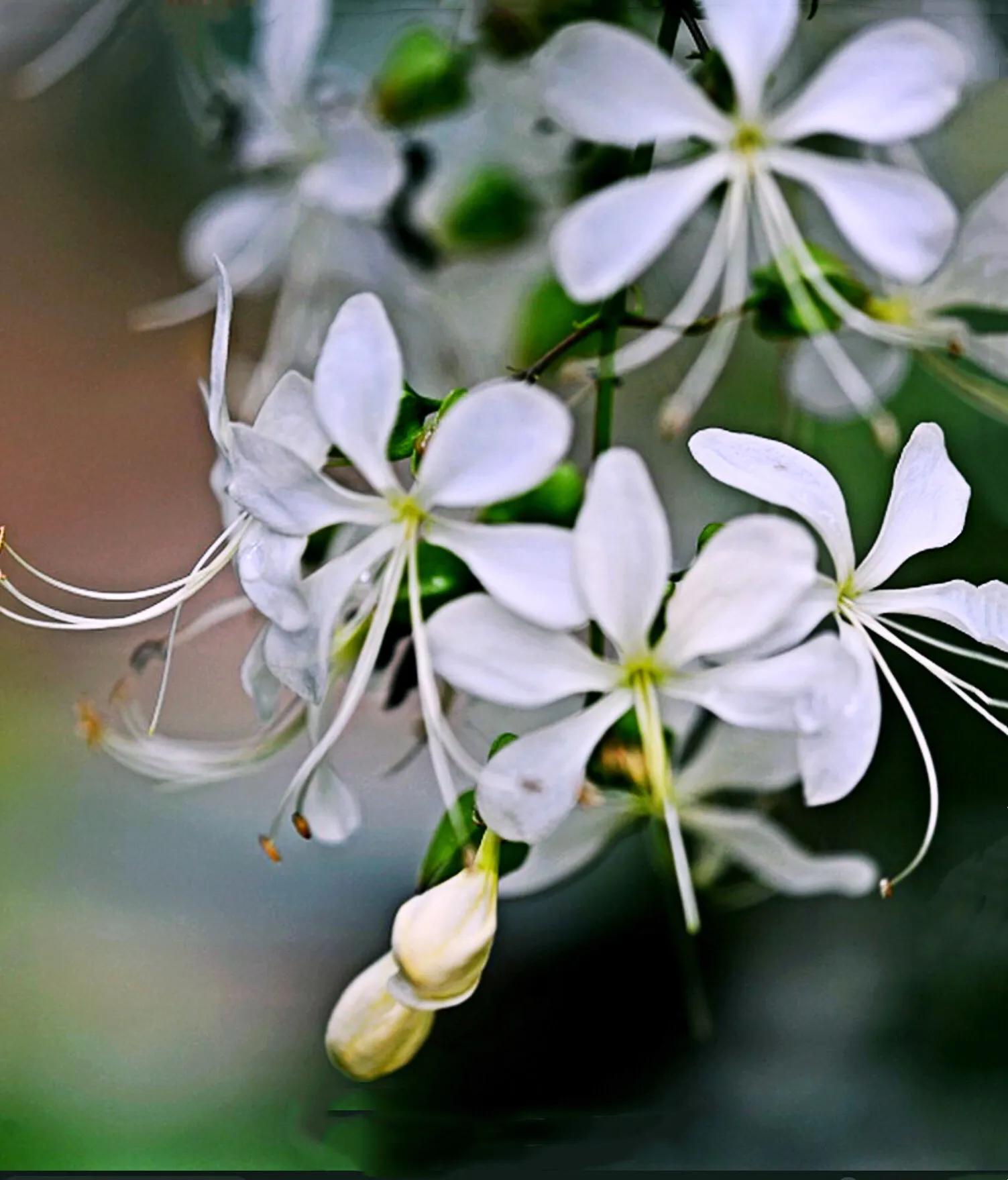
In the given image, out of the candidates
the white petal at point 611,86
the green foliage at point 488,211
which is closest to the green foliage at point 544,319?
the green foliage at point 488,211

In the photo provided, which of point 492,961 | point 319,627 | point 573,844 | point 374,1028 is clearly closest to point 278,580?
point 319,627

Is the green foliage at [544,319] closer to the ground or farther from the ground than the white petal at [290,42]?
closer to the ground

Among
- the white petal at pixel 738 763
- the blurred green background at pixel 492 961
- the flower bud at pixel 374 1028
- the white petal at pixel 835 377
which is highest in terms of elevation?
the flower bud at pixel 374 1028

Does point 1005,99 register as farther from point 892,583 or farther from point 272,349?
point 272,349

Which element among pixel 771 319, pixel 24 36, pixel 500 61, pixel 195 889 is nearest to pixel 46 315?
pixel 24 36

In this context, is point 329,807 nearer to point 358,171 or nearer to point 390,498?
point 390,498

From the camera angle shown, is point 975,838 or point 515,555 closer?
point 515,555

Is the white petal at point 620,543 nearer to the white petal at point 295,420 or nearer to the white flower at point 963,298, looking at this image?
the white petal at point 295,420
